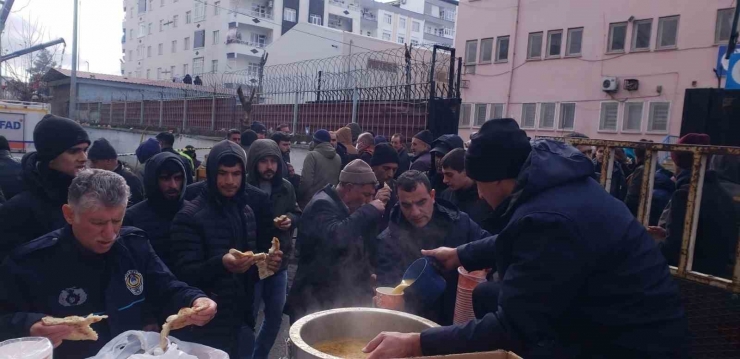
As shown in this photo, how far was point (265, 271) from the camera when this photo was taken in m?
3.22

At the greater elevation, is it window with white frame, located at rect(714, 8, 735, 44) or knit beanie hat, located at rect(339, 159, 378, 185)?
window with white frame, located at rect(714, 8, 735, 44)

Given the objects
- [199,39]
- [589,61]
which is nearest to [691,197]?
[589,61]

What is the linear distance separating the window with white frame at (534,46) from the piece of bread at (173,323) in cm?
2118

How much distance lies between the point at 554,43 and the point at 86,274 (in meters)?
21.1

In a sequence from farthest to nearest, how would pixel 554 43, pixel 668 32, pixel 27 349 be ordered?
pixel 554 43 → pixel 668 32 → pixel 27 349

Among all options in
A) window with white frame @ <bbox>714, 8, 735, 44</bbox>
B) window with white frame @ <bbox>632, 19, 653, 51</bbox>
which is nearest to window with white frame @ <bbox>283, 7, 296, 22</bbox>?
window with white frame @ <bbox>632, 19, 653, 51</bbox>

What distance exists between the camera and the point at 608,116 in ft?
61.8

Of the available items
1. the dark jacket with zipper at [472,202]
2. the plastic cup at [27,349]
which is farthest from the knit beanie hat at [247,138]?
the plastic cup at [27,349]

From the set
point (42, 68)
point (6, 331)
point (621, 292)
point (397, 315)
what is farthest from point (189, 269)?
point (42, 68)

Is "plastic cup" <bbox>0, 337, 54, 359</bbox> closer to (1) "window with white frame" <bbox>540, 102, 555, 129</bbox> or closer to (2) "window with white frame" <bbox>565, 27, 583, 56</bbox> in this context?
(1) "window with white frame" <bbox>540, 102, 555, 129</bbox>

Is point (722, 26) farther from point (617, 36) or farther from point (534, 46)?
point (534, 46)

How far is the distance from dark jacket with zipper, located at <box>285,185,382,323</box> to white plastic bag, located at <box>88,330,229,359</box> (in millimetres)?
1519

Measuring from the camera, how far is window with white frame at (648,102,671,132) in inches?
679

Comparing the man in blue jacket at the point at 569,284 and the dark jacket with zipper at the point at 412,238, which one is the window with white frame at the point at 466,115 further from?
the man in blue jacket at the point at 569,284
